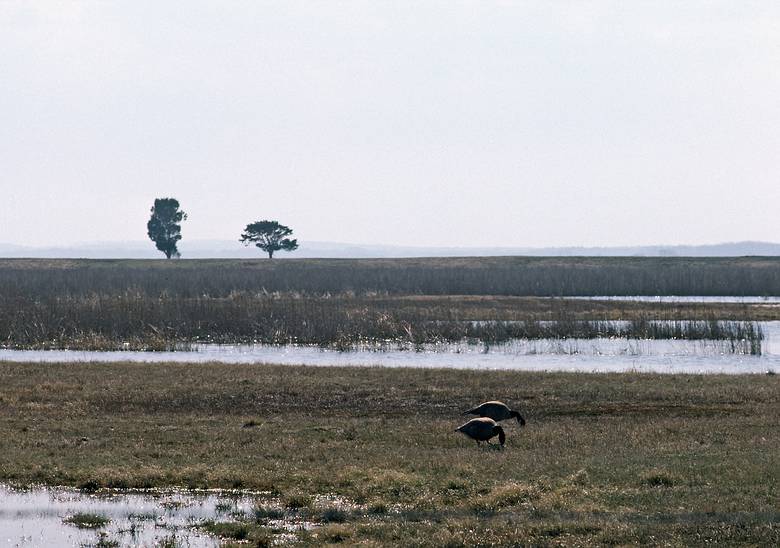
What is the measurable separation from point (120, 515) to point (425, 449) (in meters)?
6.03

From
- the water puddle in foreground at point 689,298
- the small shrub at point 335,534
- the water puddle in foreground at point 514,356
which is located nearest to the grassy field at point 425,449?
the small shrub at point 335,534

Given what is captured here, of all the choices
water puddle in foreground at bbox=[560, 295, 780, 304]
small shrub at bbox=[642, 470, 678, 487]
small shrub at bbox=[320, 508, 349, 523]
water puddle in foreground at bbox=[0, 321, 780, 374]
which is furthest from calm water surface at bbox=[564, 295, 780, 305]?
small shrub at bbox=[320, 508, 349, 523]

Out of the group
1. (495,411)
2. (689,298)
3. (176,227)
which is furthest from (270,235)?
(495,411)

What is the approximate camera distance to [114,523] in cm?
1336

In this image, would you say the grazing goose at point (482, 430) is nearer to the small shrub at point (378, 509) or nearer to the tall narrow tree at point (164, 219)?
the small shrub at point (378, 509)

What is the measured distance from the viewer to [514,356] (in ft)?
127

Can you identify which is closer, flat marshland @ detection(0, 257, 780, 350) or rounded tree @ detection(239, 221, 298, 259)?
flat marshland @ detection(0, 257, 780, 350)

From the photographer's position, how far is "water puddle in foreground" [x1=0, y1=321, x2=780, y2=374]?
116ft

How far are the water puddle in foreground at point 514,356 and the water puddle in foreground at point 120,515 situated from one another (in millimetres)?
19384

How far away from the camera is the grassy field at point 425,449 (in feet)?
42.4

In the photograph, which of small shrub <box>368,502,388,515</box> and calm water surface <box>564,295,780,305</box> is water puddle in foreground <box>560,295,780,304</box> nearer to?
calm water surface <box>564,295,780,305</box>

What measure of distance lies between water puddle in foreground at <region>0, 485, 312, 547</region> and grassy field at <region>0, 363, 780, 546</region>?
1.33 ft

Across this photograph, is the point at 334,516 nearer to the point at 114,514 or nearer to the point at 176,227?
the point at 114,514

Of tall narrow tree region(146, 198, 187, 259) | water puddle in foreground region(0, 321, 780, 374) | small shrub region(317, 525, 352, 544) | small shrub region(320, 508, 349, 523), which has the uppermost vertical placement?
tall narrow tree region(146, 198, 187, 259)
